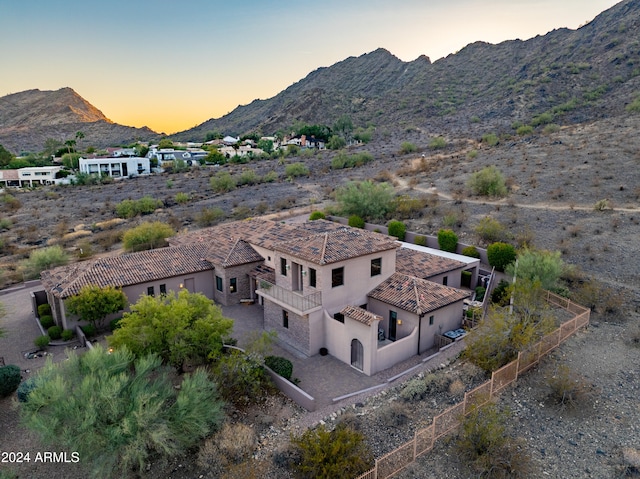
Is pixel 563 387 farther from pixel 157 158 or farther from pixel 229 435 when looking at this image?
pixel 157 158

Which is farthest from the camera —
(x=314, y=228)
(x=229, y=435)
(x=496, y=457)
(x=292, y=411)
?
(x=314, y=228)

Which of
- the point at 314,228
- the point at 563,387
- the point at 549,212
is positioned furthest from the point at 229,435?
the point at 549,212

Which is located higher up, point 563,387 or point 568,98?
point 568,98

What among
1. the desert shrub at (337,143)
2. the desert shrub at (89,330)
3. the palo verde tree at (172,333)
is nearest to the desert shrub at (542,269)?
the palo verde tree at (172,333)

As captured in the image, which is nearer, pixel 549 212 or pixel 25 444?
pixel 25 444

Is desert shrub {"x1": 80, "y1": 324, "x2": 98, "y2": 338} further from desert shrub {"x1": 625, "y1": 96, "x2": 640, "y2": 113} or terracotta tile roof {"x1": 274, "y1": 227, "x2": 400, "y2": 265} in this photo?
desert shrub {"x1": 625, "y1": 96, "x2": 640, "y2": 113}

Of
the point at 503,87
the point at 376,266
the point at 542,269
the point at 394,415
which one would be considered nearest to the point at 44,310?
the point at 376,266

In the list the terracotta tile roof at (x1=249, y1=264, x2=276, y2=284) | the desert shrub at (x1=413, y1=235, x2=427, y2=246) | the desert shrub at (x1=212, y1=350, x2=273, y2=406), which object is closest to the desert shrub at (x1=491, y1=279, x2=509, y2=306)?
the desert shrub at (x1=413, y1=235, x2=427, y2=246)

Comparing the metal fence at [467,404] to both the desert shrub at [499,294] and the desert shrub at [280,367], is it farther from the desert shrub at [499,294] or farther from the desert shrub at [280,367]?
the desert shrub at [280,367]
